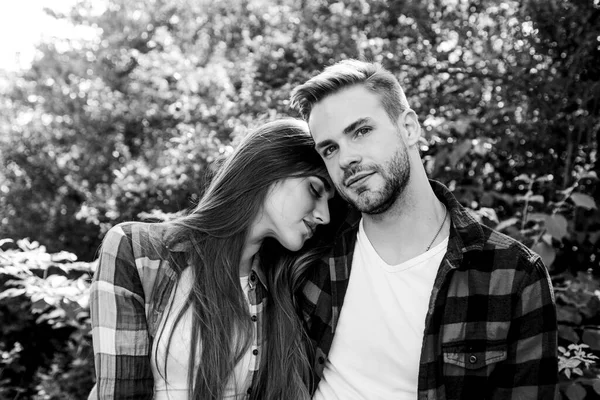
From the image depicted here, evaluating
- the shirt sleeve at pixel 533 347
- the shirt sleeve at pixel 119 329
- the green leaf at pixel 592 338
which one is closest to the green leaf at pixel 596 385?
the green leaf at pixel 592 338

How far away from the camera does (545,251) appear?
2.91 m

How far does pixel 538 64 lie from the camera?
358cm

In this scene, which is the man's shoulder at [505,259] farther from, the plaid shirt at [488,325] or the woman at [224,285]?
the woman at [224,285]

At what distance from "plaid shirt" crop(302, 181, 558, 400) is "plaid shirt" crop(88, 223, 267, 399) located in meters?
0.74

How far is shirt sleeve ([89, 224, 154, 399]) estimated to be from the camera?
2129mm

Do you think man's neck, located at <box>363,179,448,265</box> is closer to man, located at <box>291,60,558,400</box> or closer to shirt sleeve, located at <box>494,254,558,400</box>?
man, located at <box>291,60,558,400</box>

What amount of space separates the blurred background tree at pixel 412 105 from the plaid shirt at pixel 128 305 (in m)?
0.89

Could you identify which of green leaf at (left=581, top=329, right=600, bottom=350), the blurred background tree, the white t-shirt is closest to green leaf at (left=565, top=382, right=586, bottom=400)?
the blurred background tree

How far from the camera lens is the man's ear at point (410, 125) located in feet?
8.31

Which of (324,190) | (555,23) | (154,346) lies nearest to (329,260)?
(324,190)

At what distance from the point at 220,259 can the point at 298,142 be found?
581 millimetres

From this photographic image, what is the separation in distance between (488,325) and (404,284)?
13.7 inches

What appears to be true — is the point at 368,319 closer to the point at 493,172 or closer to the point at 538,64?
the point at 493,172

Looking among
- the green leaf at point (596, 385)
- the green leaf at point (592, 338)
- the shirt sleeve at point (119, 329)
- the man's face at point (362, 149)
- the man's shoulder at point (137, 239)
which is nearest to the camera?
the shirt sleeve at point (119, 329)
